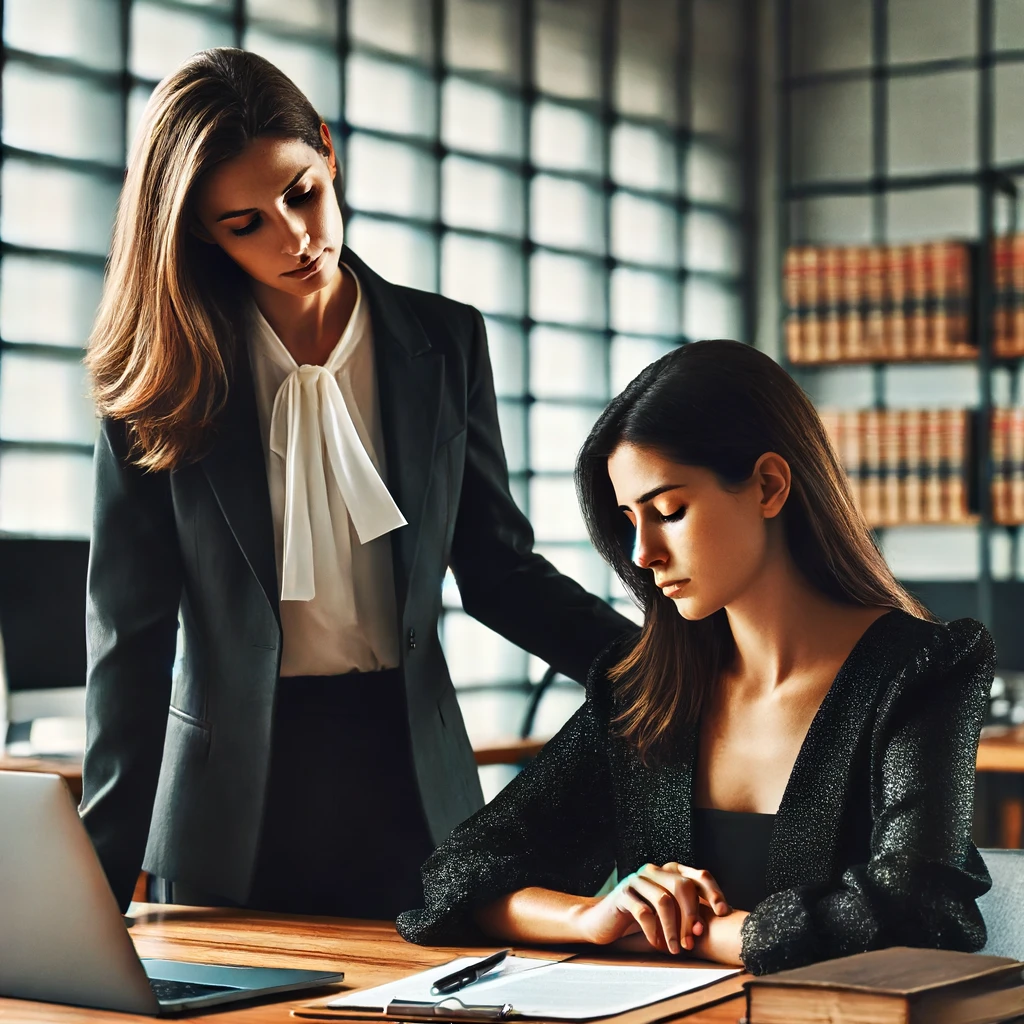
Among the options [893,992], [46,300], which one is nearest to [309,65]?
[46,300]

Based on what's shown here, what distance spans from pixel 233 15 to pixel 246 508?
320cm

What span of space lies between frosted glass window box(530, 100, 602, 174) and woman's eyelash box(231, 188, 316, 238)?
404 cm

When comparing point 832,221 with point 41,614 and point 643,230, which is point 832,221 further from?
point 41,614

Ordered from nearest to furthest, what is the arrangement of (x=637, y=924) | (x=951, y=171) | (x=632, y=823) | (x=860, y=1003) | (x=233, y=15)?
(x=860, y=1003) < (x=637, y=924) < (x=632, y=823) < (x=233, y=15) < (x=951, y=171)

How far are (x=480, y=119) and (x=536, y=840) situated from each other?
4119 millimetres

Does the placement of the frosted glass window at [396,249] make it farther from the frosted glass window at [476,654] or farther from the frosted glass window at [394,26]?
the frosted glass window at [476,654]

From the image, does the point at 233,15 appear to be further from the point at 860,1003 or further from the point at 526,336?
the point at 860,1003

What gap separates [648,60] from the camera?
20.2 feet

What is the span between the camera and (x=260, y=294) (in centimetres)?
190

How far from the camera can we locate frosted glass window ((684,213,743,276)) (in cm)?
643

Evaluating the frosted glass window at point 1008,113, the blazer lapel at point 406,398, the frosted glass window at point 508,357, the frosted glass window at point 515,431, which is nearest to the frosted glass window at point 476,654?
the frosted glass window at point 515,431

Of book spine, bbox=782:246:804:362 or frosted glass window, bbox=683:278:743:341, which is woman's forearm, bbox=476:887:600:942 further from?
frosted glass window, bbox=683:278:743:341

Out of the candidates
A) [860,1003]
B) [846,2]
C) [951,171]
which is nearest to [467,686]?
[951,171]

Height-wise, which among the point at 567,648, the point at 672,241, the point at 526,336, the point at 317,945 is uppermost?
the point at 672,241
